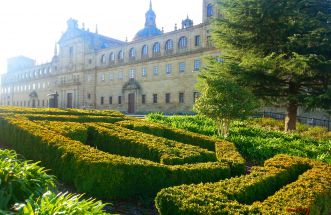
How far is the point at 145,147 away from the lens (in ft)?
26.3

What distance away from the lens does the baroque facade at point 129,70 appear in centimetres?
4003

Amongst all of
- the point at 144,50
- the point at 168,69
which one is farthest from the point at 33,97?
the point at 168,69

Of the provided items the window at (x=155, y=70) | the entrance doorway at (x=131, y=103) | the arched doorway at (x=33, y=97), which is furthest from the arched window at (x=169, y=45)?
the arched doorway at (x=33, y=97)

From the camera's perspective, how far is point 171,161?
7094 millimetres

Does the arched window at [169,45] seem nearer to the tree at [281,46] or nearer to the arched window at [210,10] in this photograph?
the arched window at [210,10]

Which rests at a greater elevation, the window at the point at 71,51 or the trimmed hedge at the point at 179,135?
the window at the point at 71,51

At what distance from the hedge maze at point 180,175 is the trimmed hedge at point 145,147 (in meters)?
0.02

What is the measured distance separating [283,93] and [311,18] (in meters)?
3.78

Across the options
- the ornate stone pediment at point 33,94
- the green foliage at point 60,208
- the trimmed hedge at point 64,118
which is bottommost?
the green foliage at point 60,208

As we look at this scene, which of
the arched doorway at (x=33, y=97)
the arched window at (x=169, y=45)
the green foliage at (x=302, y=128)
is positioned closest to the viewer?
the green foliage at (x=302, y=128)

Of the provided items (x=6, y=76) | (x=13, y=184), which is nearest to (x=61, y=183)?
(x=13, y=184)

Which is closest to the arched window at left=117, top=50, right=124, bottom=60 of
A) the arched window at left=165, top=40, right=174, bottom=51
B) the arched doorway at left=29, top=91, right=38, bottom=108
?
the arched window at left=165, top=40, right=174, bottom=51

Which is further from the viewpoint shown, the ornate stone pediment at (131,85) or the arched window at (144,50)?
the ornate stone pediment at (131,85)

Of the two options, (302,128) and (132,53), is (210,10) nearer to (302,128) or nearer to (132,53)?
(132,53)
